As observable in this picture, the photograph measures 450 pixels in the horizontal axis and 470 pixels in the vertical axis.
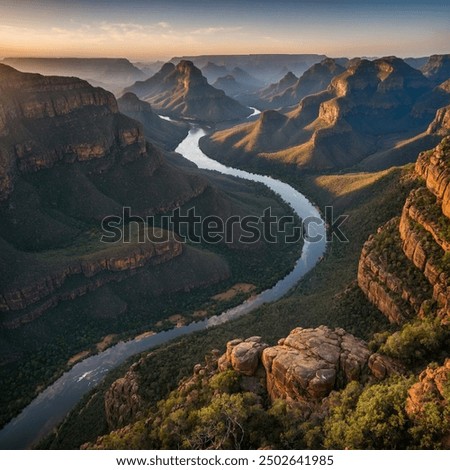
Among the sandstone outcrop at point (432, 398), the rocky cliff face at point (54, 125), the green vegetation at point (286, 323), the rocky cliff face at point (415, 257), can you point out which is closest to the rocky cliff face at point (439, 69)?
the rocky cliff face at point (54, 125)

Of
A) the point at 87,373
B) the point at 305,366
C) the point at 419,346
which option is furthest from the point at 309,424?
the point at 87,373

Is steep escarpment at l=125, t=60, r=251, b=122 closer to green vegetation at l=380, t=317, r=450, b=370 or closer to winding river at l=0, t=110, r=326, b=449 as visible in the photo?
winding river at l=0, t=110, r=326, b=449

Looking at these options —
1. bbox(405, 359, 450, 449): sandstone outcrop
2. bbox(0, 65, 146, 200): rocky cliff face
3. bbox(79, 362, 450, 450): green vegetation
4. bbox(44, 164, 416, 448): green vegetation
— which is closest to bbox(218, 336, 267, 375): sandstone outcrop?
bbox(79, 362, 450, 450): green vegetation

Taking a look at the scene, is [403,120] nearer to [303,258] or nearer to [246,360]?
[303,258]

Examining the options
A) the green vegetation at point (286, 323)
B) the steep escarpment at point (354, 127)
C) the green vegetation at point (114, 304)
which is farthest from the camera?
the steep escarpment at point (354, 127)

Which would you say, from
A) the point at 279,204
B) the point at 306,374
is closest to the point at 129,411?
the point at 306,374

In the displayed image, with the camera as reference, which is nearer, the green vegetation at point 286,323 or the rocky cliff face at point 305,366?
the rocky cliff face at point 305,366

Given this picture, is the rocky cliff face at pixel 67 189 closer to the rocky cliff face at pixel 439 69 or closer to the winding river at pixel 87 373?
the winding river at pixel 87 373
